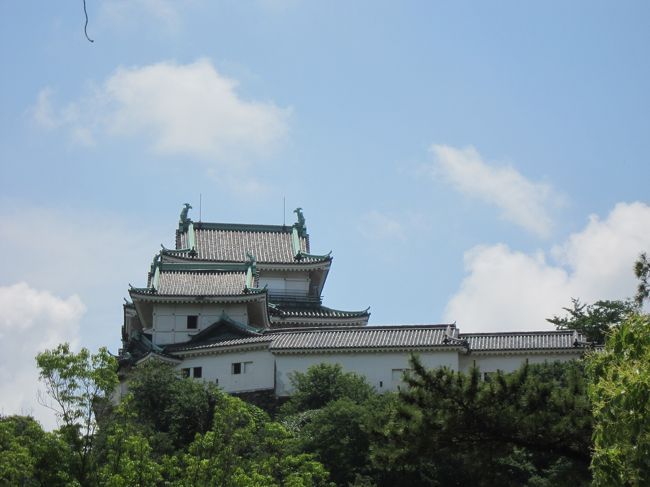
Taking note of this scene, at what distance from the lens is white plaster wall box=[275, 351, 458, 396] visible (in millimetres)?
43906

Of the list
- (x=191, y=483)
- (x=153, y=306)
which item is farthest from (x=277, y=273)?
(x=191, y=483)

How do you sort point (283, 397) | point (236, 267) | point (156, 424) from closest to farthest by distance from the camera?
point (156, 424), point (283, 397), point (236, 267)

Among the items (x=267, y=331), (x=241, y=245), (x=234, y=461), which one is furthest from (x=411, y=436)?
(x=241, y=245)

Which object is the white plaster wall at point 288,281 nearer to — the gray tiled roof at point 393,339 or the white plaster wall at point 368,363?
the gray tiled roof at point 393,339

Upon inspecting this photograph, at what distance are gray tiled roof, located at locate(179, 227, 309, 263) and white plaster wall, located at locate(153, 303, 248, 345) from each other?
888 cm

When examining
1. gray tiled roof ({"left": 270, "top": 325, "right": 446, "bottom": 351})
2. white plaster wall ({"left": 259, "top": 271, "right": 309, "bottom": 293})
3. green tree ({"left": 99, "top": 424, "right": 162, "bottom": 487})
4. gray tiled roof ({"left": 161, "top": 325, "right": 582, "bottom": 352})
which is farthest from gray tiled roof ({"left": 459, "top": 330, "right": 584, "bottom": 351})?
green tree ({"left": 99, "top": 424, "right": 162, "bottom": 487})

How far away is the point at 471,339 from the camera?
1786 inches

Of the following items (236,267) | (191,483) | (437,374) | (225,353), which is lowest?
(191,483)

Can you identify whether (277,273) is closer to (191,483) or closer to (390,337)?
(390,337)

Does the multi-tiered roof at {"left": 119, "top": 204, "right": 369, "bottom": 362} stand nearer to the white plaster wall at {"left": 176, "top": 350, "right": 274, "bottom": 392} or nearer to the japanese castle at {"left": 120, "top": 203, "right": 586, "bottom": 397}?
the japanese castle at {"left": 120, "top": 203, "right": 586, "bottom": 397}

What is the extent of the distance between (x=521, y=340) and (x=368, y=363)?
227 inches

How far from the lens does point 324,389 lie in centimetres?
4059

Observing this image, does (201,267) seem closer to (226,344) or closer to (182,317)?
(182,317)

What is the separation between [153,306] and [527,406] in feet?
98.2
